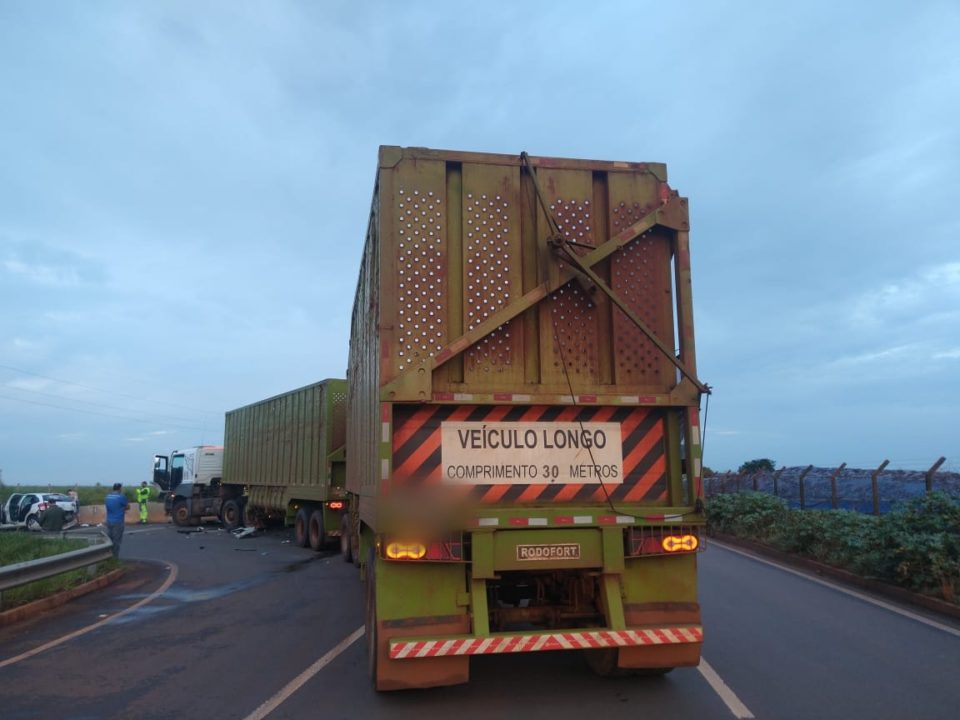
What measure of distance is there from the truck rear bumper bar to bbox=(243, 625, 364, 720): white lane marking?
1168mm

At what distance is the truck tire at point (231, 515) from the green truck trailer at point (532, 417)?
21368 mm

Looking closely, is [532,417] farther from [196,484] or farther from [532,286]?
[196,484]

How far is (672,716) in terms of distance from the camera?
5.07 m

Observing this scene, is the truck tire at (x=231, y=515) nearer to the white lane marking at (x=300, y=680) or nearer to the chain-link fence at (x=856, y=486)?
the chain-link fence at (x=856, y=486)

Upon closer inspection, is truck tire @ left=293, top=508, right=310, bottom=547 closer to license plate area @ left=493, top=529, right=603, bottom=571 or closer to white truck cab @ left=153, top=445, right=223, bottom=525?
white truck cab @ left=153, top=445, right=223, bottom=525

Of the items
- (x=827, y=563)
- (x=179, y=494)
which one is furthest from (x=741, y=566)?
(x=179, y=494)

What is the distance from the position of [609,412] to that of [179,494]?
25344 millimetres

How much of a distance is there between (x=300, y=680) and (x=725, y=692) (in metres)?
3.44

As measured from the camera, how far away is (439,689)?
582cm

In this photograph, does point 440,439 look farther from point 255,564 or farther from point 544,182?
point 255,564

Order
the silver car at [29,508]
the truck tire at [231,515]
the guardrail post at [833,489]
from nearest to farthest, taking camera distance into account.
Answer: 1. the guardrail post at [833,489]
2. the truck tire at [231,515]
3. the silver car at [29,508]

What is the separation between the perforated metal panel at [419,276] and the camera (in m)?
5.50

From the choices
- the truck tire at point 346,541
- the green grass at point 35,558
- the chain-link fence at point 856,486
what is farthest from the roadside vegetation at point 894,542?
the green grass at point 35,558

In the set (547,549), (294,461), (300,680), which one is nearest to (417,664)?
(547,549)
